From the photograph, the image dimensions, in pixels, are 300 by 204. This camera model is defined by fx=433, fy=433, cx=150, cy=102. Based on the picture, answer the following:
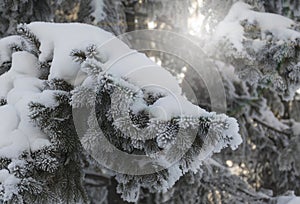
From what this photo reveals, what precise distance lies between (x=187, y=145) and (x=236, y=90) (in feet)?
11.8

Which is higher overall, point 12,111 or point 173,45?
point 12,111

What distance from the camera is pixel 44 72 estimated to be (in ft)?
7.63

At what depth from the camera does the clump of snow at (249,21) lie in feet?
10.3

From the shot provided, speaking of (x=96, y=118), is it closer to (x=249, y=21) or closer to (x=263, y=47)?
(x=263, y=47)

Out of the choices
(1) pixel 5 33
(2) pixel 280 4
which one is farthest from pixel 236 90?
(1) pixel 5 33

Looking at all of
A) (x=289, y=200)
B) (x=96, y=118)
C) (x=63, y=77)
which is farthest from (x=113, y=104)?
(x=289, y=200)

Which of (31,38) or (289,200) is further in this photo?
(289,200)

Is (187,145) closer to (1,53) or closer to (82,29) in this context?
(82,29)

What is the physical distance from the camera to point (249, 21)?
3.24 m

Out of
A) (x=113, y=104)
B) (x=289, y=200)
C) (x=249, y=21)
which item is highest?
(x=113, y=104)

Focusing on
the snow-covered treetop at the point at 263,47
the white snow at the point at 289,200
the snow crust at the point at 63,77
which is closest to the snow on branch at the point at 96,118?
the snow crust at the point at 63,77

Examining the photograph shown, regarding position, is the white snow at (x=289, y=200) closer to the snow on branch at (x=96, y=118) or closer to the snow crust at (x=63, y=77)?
the snow on branch at (x=96, y=118)

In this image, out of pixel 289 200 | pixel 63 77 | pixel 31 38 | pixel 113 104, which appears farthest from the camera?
pixel 289 200

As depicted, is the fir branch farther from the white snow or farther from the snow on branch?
the white snow
